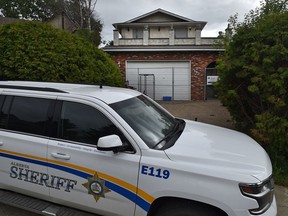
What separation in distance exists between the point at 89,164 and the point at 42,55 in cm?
422

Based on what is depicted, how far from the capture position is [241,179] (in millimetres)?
2219

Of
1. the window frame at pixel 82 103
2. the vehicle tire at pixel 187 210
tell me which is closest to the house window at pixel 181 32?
the window frame at pixel 82 103

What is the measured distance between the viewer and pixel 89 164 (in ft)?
8.59

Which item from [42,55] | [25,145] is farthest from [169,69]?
[25,145]

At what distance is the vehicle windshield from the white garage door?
46.0ft

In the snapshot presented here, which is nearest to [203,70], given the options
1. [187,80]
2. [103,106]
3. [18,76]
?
[187,80]

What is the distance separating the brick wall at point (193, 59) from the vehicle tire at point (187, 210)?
15.1 m

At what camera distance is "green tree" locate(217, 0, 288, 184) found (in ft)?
15.6

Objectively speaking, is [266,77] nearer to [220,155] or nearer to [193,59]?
[220,155]

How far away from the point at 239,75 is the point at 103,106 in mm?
3549

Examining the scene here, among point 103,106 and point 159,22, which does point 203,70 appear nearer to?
point 159,22

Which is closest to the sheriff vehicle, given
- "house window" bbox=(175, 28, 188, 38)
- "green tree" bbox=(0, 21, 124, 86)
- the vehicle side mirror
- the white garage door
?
the vehicle side mirror

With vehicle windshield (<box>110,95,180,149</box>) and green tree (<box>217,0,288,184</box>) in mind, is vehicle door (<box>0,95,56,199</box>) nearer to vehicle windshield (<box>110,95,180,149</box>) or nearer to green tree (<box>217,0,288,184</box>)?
vehicle windshield (<box>110,95,180,149</box>)

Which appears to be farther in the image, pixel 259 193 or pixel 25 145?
pixel 25 145
